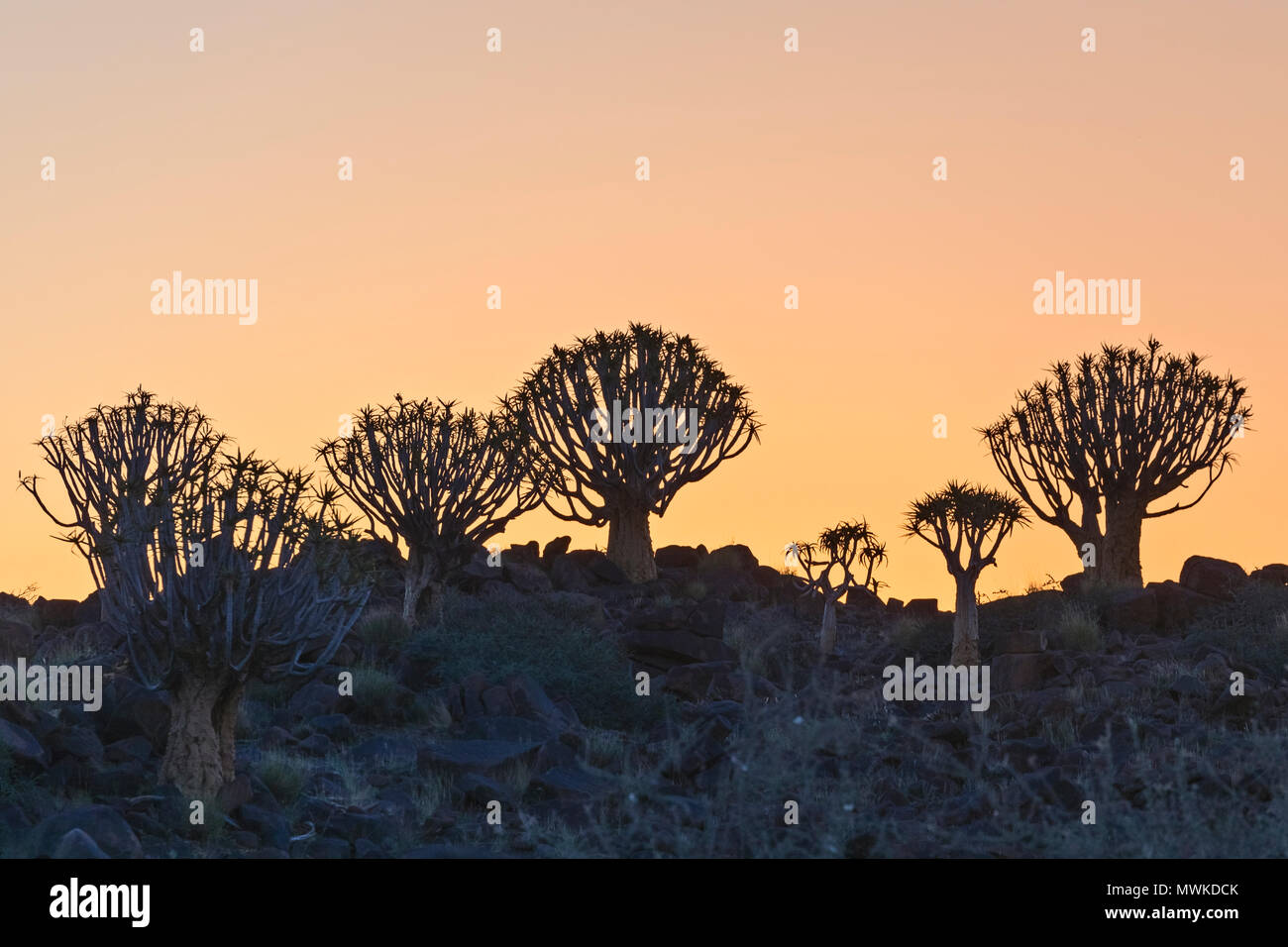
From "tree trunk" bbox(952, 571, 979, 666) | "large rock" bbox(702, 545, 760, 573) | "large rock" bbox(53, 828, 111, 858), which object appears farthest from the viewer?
"large rock" bbox(702, 545, 760, 573)

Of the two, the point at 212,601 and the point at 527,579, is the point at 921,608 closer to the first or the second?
the point at 527,579

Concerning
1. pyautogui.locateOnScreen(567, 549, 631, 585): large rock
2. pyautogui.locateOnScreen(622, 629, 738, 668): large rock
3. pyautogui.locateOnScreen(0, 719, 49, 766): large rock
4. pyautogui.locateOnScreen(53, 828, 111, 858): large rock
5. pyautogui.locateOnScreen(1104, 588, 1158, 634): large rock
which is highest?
pyautogui.locateOnScreen(567, 549, 631, 585): large rock

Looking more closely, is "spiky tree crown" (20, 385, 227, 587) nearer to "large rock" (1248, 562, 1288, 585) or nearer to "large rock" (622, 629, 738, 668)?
"large rock" (622, 629, 738, 668)

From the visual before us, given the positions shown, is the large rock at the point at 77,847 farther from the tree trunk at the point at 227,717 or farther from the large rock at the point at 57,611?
the large rock at the point at 57,611

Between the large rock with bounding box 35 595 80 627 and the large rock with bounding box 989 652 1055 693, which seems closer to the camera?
the large rock with bounding box 989 652 1055 693

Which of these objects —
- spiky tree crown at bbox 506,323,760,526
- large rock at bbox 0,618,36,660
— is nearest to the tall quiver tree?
spiky tree crown at bbox 506,323,760,526

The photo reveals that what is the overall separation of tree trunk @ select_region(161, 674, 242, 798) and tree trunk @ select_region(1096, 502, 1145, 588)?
18.1m

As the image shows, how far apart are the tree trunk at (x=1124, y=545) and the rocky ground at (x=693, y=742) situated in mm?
1250

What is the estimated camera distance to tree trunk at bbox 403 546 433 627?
22328 millimetres

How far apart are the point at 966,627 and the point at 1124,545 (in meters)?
6.96

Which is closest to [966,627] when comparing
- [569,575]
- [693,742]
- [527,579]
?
[693,742]

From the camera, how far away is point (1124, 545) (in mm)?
26328

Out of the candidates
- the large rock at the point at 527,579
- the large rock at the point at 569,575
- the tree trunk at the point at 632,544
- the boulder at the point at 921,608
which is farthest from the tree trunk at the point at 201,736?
the boulder at the point at 921,608
